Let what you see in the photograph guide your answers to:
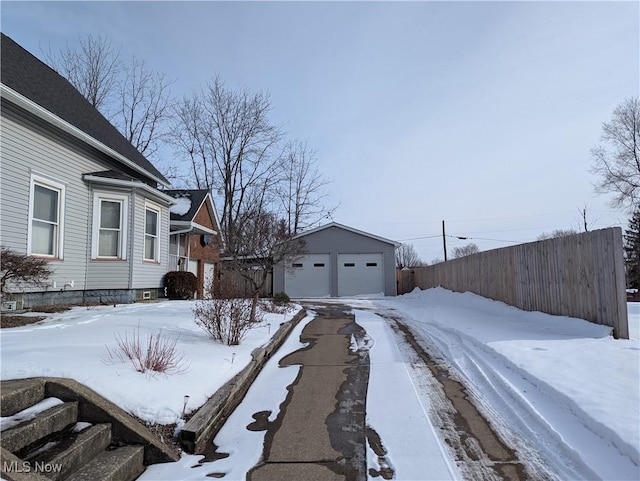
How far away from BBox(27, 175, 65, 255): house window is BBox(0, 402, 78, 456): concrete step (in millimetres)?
7410

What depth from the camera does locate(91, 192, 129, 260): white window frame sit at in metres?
11.8

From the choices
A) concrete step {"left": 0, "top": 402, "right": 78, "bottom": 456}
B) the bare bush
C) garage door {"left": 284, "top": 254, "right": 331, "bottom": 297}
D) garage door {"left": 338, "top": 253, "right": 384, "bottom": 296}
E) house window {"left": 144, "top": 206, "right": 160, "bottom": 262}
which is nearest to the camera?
concrete step {"left": 0, "top": 402, "right": 78, "bottom": 456}

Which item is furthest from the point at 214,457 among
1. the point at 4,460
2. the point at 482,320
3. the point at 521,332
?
the point at 482,320

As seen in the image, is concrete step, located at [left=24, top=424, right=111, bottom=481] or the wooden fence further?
the wooden fence

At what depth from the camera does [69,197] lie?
10820mm

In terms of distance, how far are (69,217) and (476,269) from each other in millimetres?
12705

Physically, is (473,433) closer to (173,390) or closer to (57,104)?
(173,390)

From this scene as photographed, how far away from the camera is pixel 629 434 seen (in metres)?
3.62

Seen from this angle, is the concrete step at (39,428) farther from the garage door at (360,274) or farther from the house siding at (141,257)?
the garage door at (360,274)

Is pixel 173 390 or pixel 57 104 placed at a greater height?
pixel 57 104

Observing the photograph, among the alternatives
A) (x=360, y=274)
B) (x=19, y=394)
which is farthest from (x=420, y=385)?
(x=360, y=274)

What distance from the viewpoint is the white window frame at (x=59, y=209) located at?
9477mm

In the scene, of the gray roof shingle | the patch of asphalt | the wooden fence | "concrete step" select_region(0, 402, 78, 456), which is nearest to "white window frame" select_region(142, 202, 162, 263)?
the gray roof shingle

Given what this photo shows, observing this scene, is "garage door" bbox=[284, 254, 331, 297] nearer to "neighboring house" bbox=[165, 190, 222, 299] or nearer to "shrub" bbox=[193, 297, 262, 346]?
"neighboring house" bbox=[165, 190, 222, 299]
